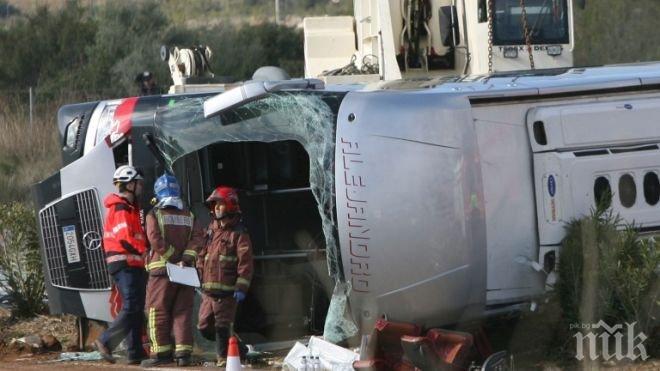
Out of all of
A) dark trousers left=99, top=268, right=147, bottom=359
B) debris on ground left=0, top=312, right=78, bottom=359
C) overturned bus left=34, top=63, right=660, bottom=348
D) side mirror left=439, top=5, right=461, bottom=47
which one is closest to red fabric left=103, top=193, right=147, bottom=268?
dark trousers left=99, top=268, right=147, bottom=359

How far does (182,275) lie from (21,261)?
10.1 feet

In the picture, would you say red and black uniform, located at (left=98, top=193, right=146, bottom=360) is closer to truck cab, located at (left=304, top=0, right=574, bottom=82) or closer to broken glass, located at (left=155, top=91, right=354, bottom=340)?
broken glass, located at (left=155, top=91, right=354, bottom=340)

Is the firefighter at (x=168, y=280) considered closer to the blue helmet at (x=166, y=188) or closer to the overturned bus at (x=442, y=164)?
the blue helmet at (x=166, y=188)

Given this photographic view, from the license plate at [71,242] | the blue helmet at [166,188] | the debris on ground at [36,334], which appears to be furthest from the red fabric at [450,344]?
the debris on ground at [36,334]

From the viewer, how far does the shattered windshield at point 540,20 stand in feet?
47.8

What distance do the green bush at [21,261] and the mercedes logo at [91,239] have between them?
179cm

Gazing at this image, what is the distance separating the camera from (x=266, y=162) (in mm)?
10914

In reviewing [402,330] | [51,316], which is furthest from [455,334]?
[51,316]

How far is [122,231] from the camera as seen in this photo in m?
10.2

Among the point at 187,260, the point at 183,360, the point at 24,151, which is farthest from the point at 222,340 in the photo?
the point at 24,151

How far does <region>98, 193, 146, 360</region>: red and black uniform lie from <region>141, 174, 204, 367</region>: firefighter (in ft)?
0.66

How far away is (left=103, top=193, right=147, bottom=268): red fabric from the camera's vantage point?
398 inches

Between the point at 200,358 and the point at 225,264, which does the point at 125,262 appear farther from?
the point at 200,358

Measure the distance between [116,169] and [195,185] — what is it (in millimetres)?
644
